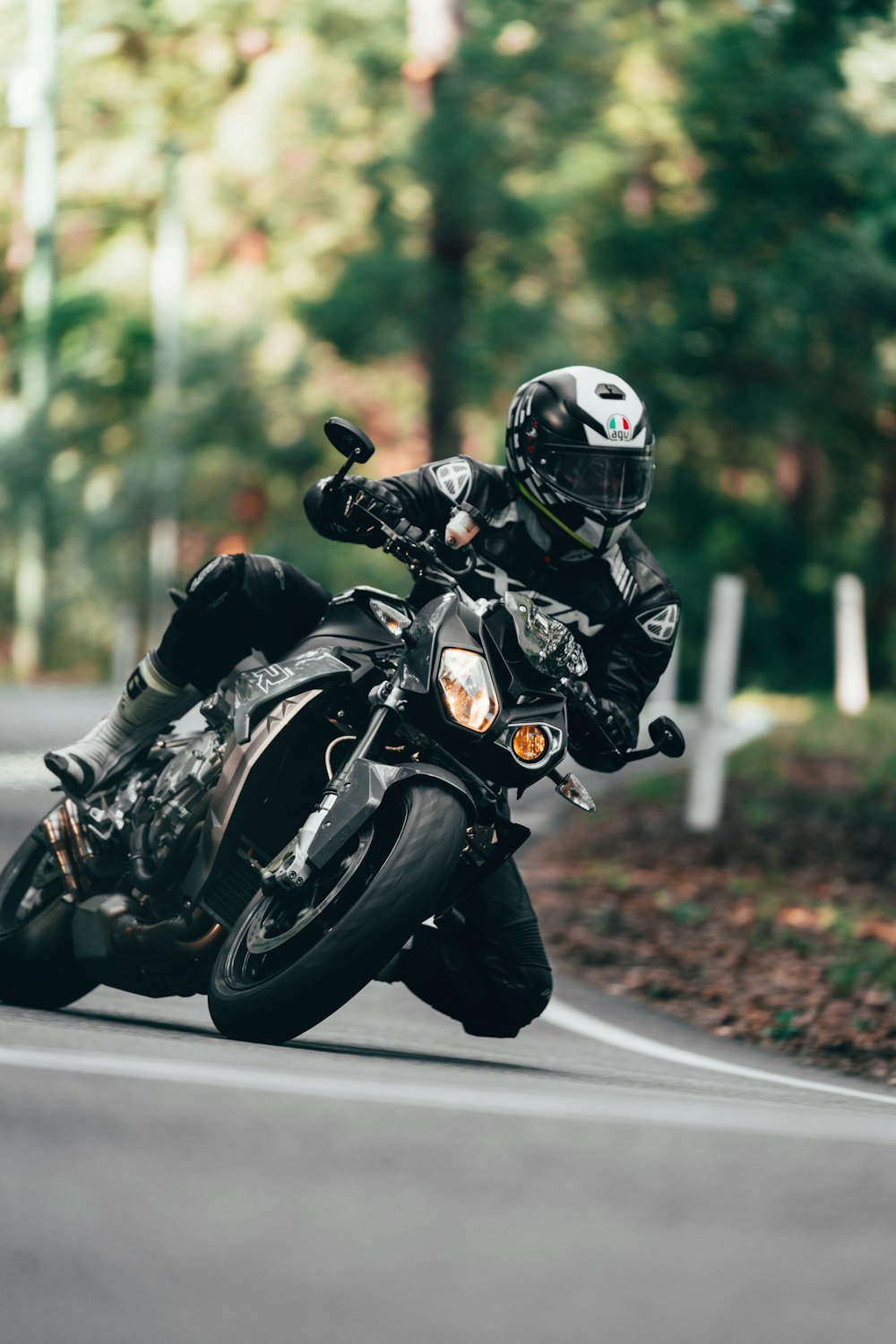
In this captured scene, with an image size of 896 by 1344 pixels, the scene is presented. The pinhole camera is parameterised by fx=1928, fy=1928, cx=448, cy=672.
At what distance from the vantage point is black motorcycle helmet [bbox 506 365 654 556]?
465cm

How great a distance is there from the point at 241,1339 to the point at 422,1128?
764 mm

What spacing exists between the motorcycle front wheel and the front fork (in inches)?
2.1

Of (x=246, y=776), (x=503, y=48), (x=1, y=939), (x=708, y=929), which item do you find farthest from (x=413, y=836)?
(x=503, y=48)

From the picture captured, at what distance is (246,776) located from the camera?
4492 millimetres

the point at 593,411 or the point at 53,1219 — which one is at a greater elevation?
the point at 593,411

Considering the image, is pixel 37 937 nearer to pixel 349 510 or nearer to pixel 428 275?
pixel 349 510

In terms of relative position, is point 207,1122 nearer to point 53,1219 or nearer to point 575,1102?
point 53,1219

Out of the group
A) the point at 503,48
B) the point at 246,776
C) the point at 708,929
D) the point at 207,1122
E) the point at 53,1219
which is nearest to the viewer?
the point at 53,1219

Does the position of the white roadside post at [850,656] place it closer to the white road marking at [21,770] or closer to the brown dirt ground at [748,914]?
the brown dirt ground at [748,914]

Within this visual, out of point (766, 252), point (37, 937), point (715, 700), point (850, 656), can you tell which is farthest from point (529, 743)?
point (850, 656)

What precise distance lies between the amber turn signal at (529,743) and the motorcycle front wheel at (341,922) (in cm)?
25

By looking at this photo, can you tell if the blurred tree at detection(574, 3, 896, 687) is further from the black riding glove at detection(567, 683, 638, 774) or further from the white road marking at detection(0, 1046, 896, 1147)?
the white road marking at detection(0, 1046, 896, 1147)

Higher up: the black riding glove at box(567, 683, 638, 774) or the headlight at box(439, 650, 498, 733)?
the headlight at box(439, 650, 498, 733)

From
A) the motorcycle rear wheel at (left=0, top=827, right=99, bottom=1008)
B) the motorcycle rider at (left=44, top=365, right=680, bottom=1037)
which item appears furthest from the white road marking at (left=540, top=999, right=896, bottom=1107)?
the motorcycle rear wheel at (left=0, top=827, right=99, bottom=1008)
